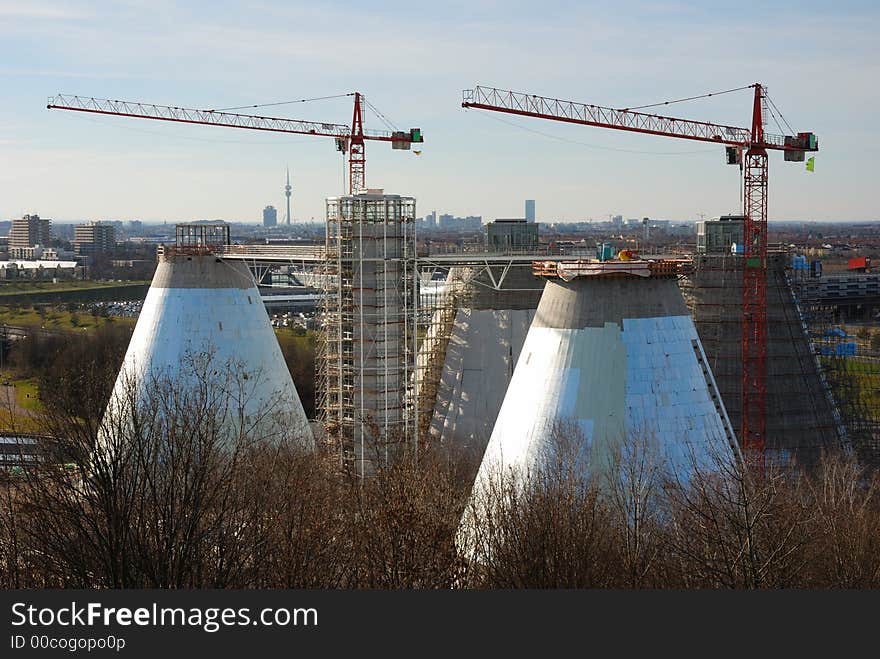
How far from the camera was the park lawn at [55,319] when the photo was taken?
3169 inches

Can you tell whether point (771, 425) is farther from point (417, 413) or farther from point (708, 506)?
point (708, 506)

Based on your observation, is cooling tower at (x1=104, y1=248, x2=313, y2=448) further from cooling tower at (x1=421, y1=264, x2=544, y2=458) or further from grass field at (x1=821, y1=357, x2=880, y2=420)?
grass field at (x1=821, y1=357, x2=880, y2=420)

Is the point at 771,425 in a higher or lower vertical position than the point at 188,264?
lower

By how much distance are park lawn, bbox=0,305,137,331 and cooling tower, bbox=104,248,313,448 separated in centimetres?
4509

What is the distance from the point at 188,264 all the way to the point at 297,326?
153ft

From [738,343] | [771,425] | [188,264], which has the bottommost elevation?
[771,425]

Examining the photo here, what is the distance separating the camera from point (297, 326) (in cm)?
8069

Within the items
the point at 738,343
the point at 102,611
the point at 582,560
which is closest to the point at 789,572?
the point at 582,560

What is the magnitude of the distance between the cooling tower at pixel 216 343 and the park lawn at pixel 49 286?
7581 cm

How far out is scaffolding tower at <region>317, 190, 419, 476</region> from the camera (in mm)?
33375

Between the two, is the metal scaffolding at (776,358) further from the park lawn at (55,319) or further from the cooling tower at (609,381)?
the park lawn at (55,319)

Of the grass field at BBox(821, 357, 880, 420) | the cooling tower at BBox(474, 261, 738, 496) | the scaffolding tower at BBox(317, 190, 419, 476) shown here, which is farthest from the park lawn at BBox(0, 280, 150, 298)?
the cooling tower at BBox(474, 261, 738, 496)

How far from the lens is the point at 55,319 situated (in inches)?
3374

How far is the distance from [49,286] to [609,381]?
9826 cm
